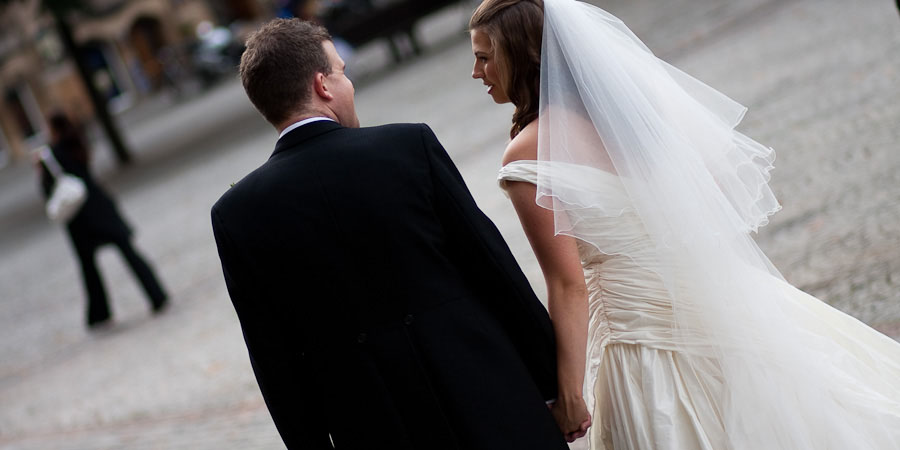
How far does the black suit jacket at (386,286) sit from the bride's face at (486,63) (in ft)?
1.13

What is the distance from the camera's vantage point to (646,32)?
39.4 ft

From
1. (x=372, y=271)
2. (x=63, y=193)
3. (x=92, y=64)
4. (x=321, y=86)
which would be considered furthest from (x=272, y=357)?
(x=92, y=64)

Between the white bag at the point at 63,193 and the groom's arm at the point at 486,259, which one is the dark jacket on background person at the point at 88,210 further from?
the groom's arm at the point at 486,259

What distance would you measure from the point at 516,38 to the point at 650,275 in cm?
73

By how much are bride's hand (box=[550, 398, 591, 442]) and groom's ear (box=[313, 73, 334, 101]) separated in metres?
0.98

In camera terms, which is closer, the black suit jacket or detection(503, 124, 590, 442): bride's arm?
the black suit jacket

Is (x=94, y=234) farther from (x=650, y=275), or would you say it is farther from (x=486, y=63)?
(x=650, y=275)

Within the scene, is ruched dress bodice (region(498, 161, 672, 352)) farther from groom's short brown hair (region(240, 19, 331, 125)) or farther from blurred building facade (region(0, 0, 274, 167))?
blurred building facade (region(0, 0, 274, 167))

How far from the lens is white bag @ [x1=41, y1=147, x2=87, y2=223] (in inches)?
317

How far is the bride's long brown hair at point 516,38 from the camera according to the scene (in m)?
2.31

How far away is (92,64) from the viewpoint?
41344mm

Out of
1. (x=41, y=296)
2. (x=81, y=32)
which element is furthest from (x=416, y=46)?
(x=81, y=32)

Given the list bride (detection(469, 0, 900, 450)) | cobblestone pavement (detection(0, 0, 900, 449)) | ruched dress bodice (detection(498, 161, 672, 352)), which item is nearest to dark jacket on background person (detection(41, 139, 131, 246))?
cobblestone pavement (detection(0, 0, 900, 449))

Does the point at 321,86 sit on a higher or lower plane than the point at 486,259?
higher
